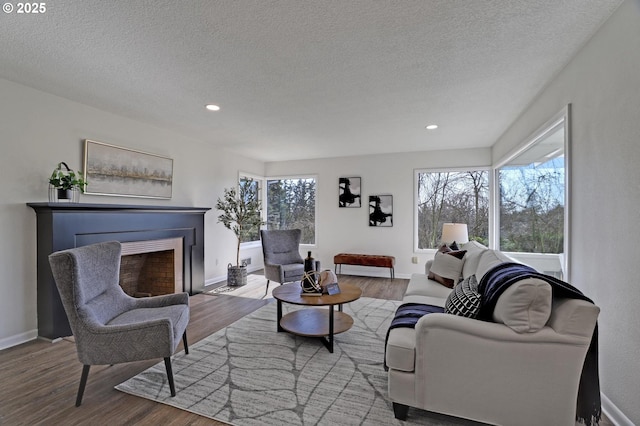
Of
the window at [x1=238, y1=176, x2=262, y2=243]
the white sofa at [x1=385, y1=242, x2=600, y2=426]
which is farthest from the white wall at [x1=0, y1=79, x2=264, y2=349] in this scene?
the white sofa at [x1=385, y1=242, x2=600, y2=426]

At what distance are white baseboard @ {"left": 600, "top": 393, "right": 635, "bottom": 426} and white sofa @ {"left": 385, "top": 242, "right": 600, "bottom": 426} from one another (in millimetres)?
441

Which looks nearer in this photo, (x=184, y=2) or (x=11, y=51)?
(x=184, y=2)

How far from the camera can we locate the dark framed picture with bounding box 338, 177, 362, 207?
614cm

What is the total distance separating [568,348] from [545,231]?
1874 mm

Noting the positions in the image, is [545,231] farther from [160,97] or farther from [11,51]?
[11,51]

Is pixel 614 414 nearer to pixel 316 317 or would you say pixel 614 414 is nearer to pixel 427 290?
pixel 427 290

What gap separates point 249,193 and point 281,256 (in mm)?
1882

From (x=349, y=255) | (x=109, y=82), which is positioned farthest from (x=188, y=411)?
(x=349, y=255)

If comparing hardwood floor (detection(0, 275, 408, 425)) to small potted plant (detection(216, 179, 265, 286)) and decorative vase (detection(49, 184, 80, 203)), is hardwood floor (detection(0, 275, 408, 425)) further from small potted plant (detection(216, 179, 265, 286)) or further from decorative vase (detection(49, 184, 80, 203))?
small potted plant (detection(216, 179, 265, 286))

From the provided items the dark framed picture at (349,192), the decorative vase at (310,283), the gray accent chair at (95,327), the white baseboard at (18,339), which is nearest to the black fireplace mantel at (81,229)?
the white baseboard at (18,339)

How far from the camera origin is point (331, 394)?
205cm

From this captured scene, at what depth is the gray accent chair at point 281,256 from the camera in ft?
14.2

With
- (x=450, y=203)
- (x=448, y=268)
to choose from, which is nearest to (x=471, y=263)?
(x=448, y=268)

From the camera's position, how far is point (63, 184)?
3012 millimetres
